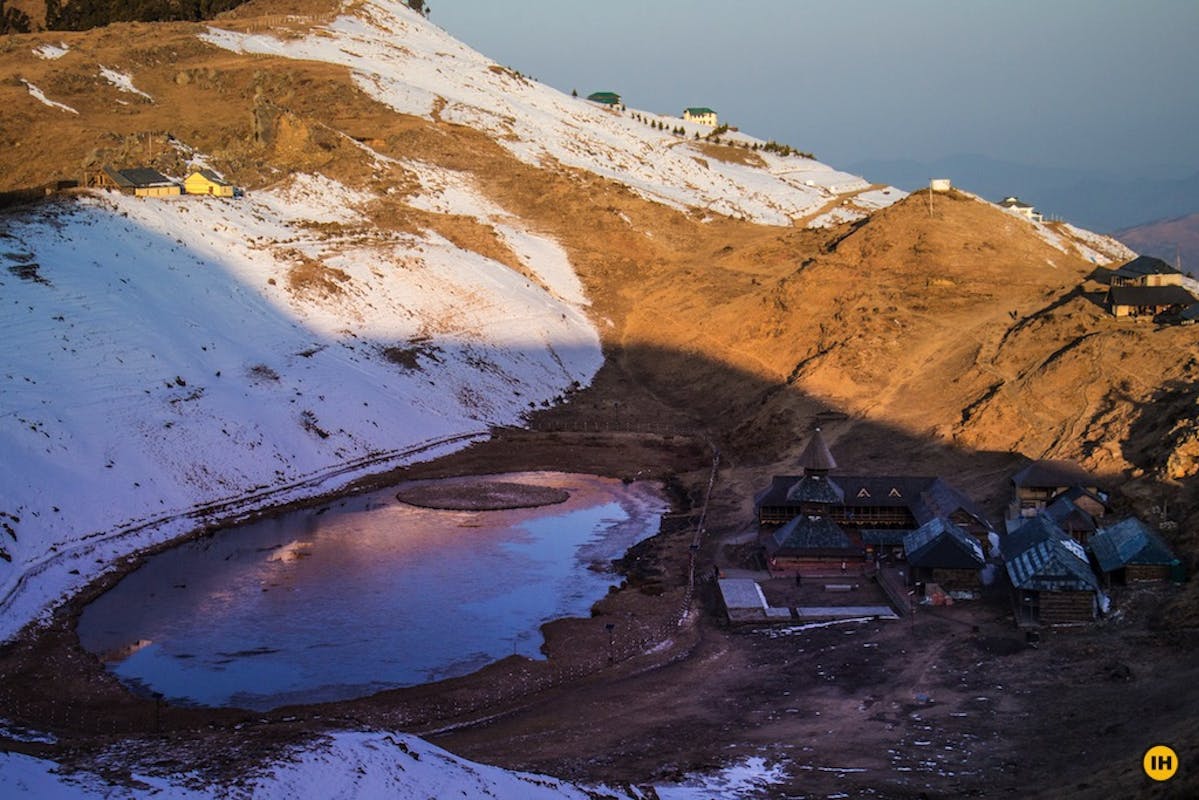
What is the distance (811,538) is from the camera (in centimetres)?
3556

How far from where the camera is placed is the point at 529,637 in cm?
3062

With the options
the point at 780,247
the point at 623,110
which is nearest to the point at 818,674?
the point at 780,247

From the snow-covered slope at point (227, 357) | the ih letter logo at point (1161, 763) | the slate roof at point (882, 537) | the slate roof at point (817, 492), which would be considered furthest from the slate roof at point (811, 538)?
the snow-covered slope at point (227, 357)

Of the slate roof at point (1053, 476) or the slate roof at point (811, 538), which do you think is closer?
the slate roof at point (811, 538)

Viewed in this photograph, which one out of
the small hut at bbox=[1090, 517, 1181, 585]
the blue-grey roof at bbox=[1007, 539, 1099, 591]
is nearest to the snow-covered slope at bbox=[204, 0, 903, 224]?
the small hut at bbox=[1090, 517, 1181, 585]

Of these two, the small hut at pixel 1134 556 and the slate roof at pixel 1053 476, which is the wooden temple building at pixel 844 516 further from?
the small hut at pixel 1134 556

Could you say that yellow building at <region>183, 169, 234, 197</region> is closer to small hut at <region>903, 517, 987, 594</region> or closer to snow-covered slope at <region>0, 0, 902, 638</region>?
snow-covered slope at <region>0, 0, 902, 638</region>

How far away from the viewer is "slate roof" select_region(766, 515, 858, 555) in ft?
116

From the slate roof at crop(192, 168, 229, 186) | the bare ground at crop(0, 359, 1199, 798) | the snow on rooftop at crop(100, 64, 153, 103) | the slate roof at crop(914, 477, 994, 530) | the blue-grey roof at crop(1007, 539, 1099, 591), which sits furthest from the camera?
the snow on rooftop at crop(100, 64, 153, 103)

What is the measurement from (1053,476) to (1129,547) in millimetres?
6099

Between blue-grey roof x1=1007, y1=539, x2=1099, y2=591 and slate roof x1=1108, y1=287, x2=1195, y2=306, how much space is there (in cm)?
2432

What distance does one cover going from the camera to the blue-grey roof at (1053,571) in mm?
28766

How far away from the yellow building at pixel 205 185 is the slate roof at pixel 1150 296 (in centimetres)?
4948

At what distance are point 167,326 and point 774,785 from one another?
38.0 m
